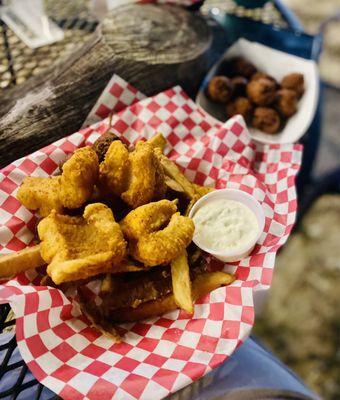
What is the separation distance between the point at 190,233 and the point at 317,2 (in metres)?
5.49

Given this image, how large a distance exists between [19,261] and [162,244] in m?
0.54

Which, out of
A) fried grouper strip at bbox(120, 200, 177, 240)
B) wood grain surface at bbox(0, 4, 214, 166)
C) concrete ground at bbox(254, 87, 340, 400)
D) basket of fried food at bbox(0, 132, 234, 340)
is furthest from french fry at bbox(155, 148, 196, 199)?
concrete ground at bbox(254, 87, 340, 400)

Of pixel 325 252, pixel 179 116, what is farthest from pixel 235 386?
pixel 325 252

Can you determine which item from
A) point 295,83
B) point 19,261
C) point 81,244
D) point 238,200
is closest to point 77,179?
point 81,244

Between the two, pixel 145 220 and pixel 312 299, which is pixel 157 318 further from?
pixel 312 299

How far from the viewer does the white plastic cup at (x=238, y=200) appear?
1866 mm

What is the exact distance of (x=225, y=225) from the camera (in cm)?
197

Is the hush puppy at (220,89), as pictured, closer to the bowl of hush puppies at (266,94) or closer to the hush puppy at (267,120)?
the bowl of hush puppies at (266,94)

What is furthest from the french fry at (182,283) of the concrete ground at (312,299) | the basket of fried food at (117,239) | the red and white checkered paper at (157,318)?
the concrete ground at (312,299)

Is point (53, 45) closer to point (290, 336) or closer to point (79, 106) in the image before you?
point (79, 106)

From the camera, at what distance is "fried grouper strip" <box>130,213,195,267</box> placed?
1.65 metres

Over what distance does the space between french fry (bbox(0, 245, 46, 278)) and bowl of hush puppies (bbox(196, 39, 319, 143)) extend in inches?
55.0

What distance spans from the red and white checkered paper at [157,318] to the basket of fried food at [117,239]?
7 cm

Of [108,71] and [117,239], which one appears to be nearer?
[117,239]
